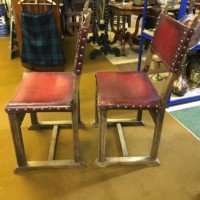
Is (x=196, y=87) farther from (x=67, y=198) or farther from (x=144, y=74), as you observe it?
(x=67, y=198)

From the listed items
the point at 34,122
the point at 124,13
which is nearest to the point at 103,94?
the point at 34,122

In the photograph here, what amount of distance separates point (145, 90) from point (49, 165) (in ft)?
2.64

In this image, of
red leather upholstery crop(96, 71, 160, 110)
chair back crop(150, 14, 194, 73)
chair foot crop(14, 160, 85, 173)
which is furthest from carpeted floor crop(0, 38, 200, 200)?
chair back crop(150, 14, 194, 73)

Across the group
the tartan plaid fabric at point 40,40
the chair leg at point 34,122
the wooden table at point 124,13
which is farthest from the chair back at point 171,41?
the wooden table at point 124,13

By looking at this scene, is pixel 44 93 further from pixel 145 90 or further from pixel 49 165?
pixel 145 90

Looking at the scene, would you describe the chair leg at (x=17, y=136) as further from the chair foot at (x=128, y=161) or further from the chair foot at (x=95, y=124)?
the chair foot at (x=95, y=124)

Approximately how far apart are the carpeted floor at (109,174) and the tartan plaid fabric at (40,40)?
3.71 feet

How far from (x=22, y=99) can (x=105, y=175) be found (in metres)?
0.72

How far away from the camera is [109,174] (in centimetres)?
154

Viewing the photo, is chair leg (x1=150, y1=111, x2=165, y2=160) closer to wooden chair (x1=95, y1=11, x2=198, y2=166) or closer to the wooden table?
wooden chair (x1=95, y1=11, x2=198, y2=166)

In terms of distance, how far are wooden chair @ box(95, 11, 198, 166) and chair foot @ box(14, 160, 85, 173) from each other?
166 mm

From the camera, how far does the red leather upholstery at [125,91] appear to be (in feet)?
4.47

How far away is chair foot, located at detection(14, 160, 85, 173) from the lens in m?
1.55

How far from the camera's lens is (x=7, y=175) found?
153 centimetres
